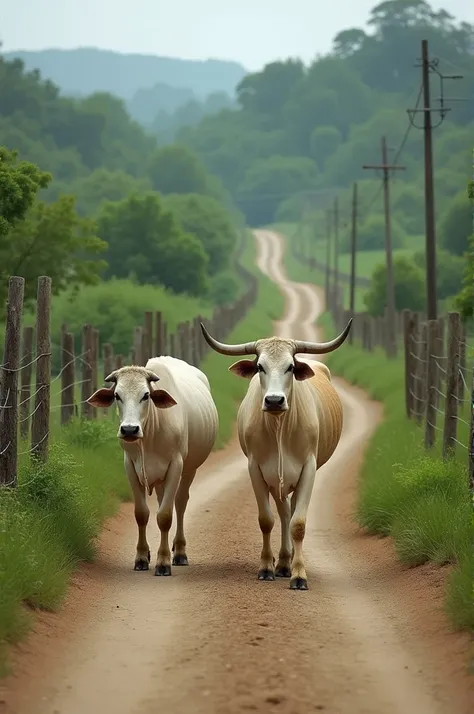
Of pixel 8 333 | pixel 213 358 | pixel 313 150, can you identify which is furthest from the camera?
pixel 313 150

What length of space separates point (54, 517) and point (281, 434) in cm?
213

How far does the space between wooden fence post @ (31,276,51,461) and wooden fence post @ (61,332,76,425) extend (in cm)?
431

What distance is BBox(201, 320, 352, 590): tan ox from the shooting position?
474 inches

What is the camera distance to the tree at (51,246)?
34750mm

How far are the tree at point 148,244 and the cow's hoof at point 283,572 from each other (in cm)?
5023

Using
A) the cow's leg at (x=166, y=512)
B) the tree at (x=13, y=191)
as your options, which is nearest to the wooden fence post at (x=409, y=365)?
the tree at (x=13, y=191)

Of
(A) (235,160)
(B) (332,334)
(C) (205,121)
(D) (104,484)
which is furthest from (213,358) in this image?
(C) (205,121)

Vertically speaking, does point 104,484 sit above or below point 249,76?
below

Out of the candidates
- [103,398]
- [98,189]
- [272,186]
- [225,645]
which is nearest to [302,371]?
[103,398]

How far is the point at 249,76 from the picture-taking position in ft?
641

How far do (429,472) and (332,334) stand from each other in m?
43.2

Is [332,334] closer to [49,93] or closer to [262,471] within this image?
[262,471]

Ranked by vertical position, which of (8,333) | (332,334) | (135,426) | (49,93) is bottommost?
(332,334)

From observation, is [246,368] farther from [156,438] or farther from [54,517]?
[54,517]
